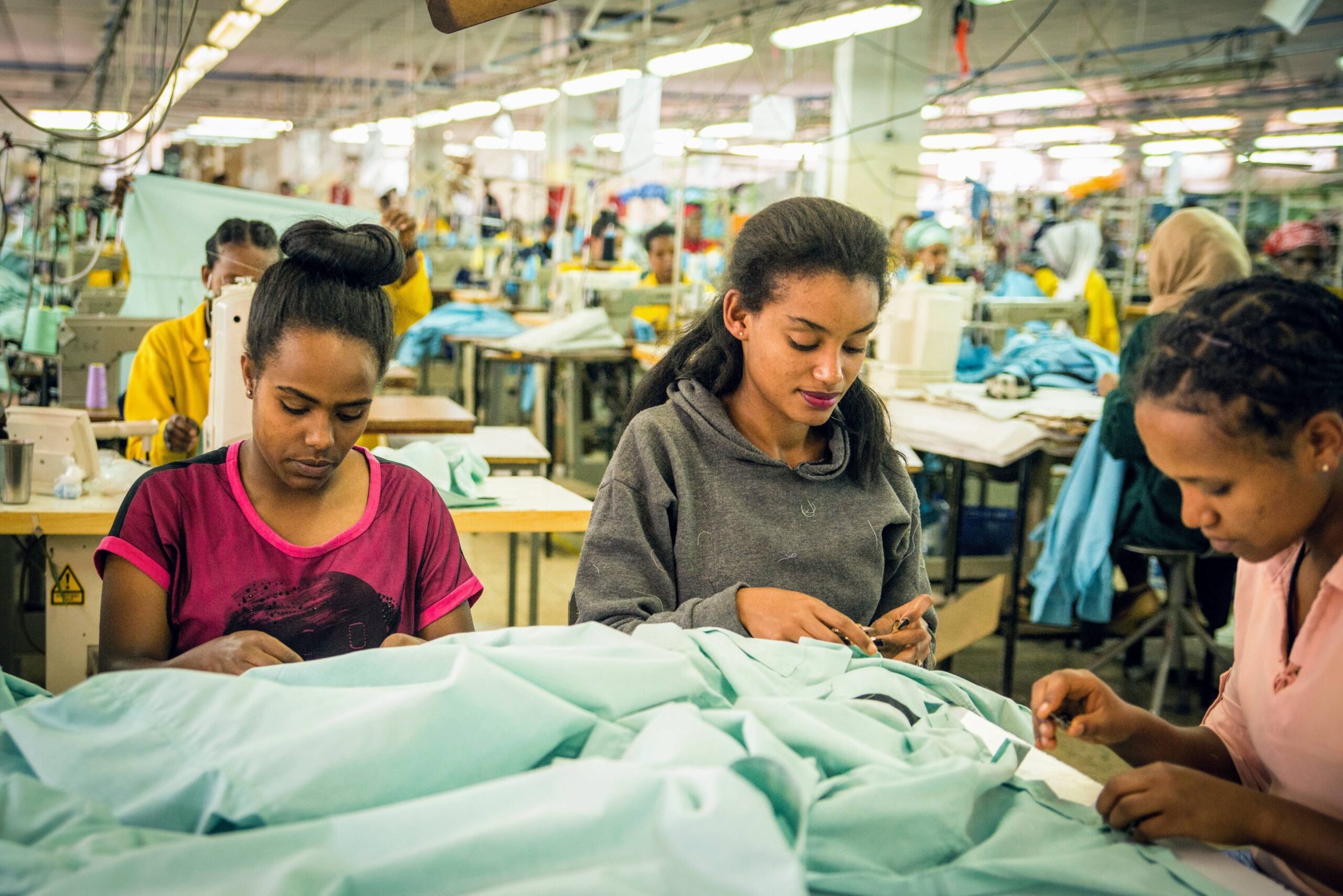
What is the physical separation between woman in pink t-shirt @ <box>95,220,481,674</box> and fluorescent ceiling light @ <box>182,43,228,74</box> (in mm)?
7110

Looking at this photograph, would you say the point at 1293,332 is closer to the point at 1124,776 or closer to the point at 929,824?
the point at 1124,776

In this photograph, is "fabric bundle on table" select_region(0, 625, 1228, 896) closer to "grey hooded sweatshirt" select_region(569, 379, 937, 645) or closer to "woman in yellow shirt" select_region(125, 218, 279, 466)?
"grey hooded sweatshirt" select_region(569, 379, 937, 645)

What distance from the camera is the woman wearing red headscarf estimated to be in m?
5.66

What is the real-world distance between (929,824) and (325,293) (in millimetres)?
1024

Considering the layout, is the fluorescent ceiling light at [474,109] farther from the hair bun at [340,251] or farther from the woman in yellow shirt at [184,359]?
the hair bun at [340,251]

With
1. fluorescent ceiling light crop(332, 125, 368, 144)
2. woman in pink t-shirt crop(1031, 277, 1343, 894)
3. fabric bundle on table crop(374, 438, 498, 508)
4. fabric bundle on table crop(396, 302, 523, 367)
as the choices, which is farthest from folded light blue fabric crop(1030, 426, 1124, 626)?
fluorescent ceiling light crop(332, 125, 368, 144)

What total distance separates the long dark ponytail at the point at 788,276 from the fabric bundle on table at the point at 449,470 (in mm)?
987

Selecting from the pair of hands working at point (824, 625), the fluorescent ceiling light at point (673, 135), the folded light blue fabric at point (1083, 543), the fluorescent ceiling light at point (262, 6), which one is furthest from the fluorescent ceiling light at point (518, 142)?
the pair of hands working at point (824, 625)

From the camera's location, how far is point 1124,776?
38.1 inches

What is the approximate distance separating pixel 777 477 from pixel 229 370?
1244mm

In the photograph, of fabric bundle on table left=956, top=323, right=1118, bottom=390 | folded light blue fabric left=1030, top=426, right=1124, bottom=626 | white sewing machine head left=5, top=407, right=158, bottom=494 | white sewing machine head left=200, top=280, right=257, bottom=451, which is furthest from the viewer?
fabric bundle on table left=956, top=323, right=1118, bottom=390

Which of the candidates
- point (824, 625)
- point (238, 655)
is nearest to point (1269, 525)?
point (824, 625)

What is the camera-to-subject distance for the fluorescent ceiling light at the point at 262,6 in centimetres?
614

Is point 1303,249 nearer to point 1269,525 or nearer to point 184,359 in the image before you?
point 184,359
